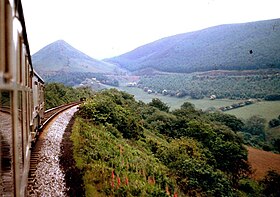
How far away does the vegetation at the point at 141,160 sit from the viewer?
10.0 m

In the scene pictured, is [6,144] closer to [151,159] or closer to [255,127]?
[151,159]

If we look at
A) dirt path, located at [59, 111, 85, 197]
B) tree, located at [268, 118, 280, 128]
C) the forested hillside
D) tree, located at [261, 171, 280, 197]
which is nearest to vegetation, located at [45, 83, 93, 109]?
the forested hillside

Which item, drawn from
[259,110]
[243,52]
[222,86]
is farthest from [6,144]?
[243,52]

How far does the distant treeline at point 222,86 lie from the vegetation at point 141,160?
96.4 meters

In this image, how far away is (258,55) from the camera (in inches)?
5443

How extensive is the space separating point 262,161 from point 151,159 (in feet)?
101

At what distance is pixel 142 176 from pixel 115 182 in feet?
8.18

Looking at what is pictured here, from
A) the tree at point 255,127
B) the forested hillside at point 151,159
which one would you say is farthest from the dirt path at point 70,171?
the tree at point 255,127

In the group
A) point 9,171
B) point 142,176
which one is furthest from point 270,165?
point 9,171

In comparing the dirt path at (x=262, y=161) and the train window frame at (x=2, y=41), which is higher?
the train window frame at (x=2, y=41)

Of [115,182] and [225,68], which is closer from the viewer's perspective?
[115,182]

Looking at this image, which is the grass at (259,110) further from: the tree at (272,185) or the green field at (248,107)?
the tree at (272,185)

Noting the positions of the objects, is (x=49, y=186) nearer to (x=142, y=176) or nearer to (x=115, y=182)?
(x=115, y=182)

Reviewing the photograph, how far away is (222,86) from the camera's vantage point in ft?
472
